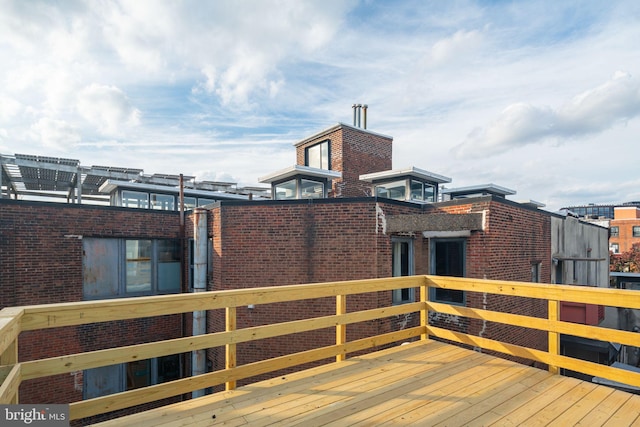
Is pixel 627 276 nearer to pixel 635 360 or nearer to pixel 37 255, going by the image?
pixel 635 360

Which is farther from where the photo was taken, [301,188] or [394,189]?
[394,189]

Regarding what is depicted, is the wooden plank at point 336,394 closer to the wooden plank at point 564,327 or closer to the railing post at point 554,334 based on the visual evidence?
the wooden plank at point 564,327

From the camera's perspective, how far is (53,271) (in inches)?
364

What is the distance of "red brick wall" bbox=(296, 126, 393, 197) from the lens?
15.6 m

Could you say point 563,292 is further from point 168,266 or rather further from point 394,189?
point 168,266

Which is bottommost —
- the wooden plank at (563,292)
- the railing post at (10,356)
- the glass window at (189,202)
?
the railing post at (10,356)

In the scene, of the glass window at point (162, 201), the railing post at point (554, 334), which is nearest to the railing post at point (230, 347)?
the railing post at point (554, 334)

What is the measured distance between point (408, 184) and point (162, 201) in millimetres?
10468

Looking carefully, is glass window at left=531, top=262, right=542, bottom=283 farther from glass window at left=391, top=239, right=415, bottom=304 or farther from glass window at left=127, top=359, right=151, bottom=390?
glass window at left=127, top=359, right=151, bottom=390

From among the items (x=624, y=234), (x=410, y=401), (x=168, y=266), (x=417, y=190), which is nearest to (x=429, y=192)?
(x=417, y=190)

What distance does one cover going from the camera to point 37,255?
9.05 meters

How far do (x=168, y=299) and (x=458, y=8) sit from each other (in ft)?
28.0

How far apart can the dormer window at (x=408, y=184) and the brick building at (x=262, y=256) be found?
3.97 metres

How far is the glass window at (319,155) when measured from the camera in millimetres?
16438
